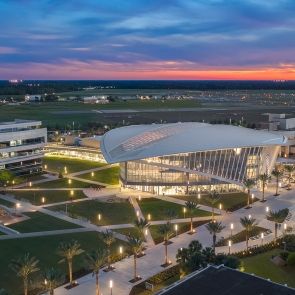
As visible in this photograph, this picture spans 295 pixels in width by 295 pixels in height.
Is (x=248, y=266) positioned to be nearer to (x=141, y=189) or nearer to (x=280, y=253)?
(x=280, y=253)

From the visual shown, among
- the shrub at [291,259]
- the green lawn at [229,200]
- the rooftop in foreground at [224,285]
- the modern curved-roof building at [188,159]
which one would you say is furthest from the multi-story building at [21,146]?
the rooftop in foreground at [224,285]

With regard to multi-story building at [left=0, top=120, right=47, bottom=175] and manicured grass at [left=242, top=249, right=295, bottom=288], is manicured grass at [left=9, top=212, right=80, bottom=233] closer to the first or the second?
manicured grass at [left=242, top=249, right=295, bottom=288]

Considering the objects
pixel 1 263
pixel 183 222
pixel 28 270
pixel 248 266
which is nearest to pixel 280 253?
pixel 248 266

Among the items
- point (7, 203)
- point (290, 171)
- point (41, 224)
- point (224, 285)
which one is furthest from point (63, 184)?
point (224, 285)

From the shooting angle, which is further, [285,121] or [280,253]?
[285,121]

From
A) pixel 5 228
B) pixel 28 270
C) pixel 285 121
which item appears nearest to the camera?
pixel 28 270

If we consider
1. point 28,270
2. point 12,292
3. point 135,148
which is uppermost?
point 135,148

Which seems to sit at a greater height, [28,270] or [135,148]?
[135,148]

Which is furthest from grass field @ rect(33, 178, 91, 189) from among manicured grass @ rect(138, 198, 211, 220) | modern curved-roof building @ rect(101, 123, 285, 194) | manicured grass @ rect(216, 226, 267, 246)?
manicured grass @ rect(216, 226, 267, 246)
